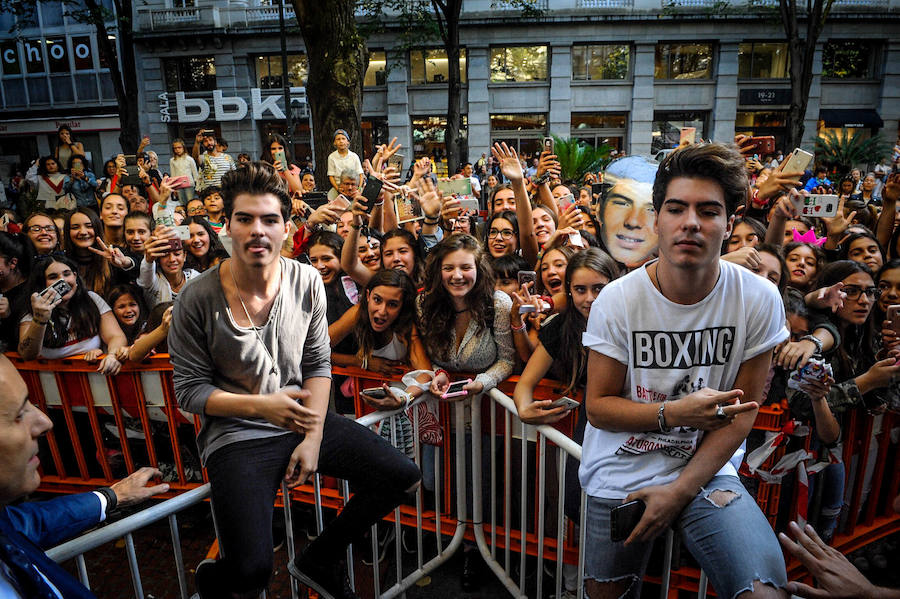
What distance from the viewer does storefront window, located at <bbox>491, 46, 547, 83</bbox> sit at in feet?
76.7

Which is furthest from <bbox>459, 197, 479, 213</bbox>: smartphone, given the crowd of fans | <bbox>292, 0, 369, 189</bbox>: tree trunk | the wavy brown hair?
<bbox>292, 0, 369, 189</bbox>: tree trunk

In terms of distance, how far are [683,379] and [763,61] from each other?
27.6 meters

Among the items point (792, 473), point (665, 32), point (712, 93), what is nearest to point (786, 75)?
point (712, 93)

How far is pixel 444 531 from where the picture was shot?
3.25 m

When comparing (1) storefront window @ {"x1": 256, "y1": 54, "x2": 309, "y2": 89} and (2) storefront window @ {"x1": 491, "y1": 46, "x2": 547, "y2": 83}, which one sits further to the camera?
(1) storefront window @ {"x1": 256, "y1": 54, "x2": 309, "y2": 89}

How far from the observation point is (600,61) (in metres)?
23.5

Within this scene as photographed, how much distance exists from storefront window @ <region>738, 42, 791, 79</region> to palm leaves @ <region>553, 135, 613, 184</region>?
39.2ft

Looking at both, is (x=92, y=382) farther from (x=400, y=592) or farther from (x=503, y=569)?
(x=503, y=569)

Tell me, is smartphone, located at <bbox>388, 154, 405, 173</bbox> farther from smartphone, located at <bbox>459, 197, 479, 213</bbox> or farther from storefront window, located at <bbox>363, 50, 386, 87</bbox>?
storefront window, located at <bbox>363, 50, 386, 87</bbox>

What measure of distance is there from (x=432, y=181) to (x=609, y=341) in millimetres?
3595

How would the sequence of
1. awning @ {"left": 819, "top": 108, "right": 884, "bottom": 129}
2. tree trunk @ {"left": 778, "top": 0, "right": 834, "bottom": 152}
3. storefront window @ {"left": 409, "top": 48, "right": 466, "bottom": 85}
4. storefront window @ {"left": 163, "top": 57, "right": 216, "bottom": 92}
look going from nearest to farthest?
tree trunk @ {"left": 778, "top": 0, "right": 834, "bottom": 152}, awning @ {"left": 819, "top": 108, "right": 884, "bottom": 129}, storefront window @ {"left": 409, "top": 48, "right": 466, "bottom": 85}, storefront window @ {"left": 163, "top": 57, "right": 216, "bottom": 92}

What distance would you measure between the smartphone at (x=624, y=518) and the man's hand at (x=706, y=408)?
30 cm

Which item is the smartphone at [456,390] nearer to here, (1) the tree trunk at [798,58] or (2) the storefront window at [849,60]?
(1) the tree trunk at [798,58]

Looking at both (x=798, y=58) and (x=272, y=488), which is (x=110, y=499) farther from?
(x=798, y=58)
